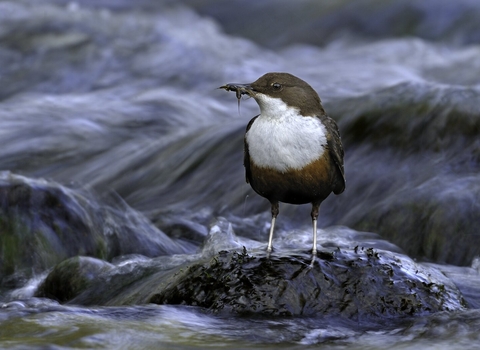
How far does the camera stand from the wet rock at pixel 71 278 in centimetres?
504

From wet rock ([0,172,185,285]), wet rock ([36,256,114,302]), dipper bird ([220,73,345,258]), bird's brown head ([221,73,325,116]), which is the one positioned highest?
bird's brown head ([221,73,325,116])

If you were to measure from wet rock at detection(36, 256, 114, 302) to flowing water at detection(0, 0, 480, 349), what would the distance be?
160 mm

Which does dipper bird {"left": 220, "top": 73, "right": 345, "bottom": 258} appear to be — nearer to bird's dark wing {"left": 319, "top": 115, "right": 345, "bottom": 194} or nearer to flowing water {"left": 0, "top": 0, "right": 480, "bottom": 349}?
bird's dark wing {"left": 319, "top": 115, "right": 345, "bottom": 194}

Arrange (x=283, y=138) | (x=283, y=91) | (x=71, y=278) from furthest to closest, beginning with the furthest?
(x=71, y=278)
(x=283, y=91)
(x=283, y=138)

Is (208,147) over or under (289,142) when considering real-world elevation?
over

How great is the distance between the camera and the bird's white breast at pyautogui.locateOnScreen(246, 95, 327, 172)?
4.09 metres

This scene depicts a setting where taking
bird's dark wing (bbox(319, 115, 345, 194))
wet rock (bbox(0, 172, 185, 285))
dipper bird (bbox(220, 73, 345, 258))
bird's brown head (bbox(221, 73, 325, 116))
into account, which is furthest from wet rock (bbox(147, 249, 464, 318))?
wet rock (bbox(0, 172, 185, 285))

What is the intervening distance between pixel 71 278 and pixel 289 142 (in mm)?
1863

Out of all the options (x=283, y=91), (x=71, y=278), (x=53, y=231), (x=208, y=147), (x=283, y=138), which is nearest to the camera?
(x=283, y=138)

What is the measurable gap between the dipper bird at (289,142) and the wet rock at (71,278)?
141cm

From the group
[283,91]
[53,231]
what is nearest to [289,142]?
[283,91]

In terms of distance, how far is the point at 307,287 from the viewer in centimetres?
410

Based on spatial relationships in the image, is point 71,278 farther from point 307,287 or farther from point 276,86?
point 276,86

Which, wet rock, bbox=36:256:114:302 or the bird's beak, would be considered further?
wet rock, bbox=36:256:114:302
